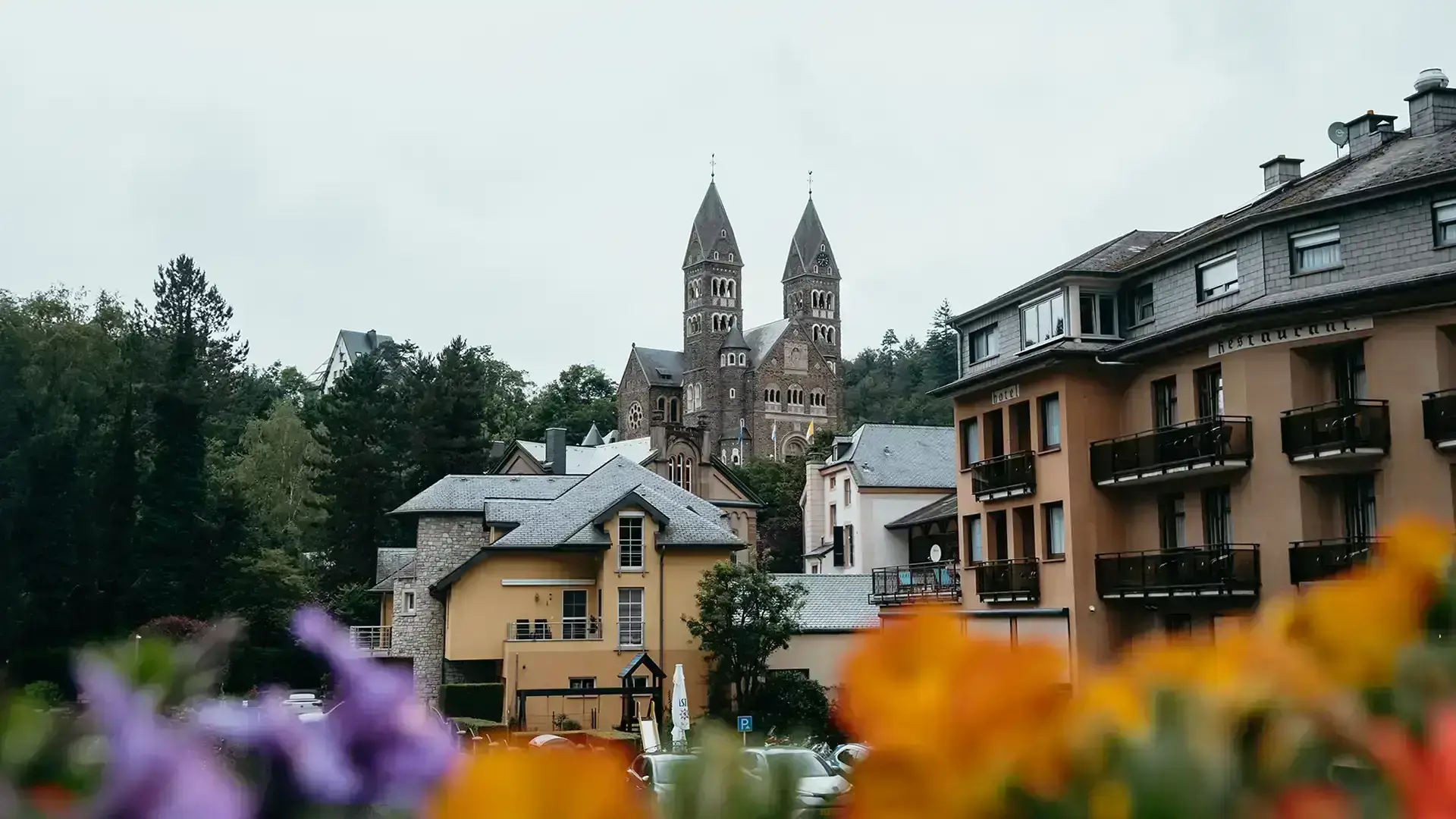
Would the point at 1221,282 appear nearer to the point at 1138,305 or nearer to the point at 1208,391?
the point at 1208,391

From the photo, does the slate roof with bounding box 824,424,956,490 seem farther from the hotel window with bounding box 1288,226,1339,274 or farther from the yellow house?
the hotel window with bounding box 1288,226,1339,274

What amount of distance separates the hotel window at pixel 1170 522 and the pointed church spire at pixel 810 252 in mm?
100356

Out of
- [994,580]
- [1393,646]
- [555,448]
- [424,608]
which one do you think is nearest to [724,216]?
[555,448]

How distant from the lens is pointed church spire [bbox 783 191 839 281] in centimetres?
A: 12756

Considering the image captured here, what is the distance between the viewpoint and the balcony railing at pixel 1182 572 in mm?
24281

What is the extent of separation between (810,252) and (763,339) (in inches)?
531

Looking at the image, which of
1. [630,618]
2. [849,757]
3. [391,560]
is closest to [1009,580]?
[630,618]

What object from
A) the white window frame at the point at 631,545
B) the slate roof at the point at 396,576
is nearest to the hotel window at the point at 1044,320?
the white window frame at the point at 631,545

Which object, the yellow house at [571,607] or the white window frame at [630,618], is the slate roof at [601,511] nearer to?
the yellow house at [571,607]

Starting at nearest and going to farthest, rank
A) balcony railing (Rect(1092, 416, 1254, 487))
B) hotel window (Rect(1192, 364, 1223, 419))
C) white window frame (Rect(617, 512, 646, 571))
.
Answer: balcony railing (Rect(1092, 416, 1254, 487)) < hotel window (Rect(1192, 364, 1223, 419)) < white window frame (Rect(617, 512, 646, 571))

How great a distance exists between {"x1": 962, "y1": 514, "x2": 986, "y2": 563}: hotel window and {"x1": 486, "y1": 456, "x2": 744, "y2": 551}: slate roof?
7768 millimetres

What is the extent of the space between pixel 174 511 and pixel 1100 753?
56.8 m

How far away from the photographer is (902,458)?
52.0m

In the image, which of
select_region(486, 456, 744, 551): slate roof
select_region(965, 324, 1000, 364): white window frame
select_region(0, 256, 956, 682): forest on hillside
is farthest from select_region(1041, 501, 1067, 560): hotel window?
select_region(0, 256, 956, 682): forest on hillside
